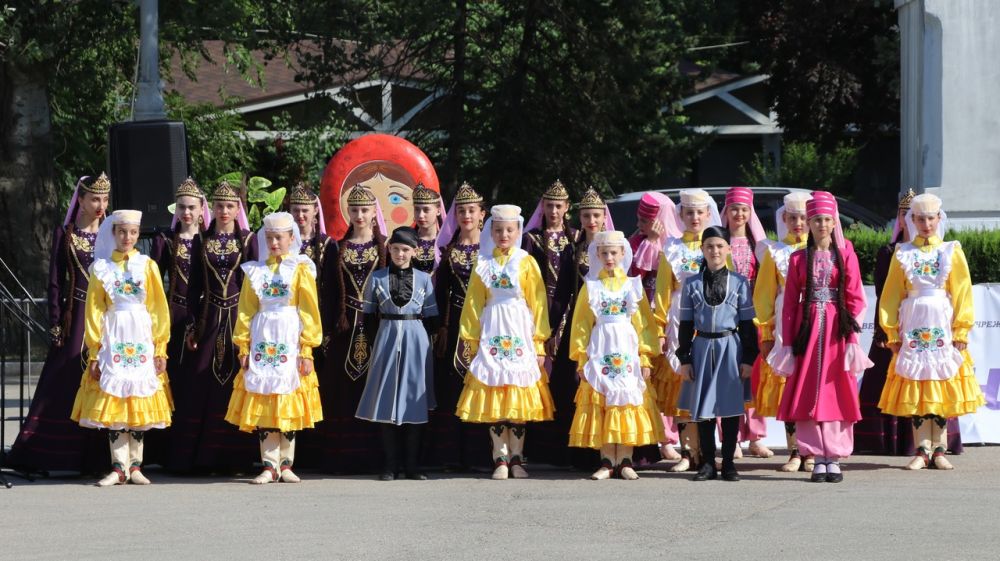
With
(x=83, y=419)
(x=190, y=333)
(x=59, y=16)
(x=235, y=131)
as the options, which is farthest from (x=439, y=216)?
(x=235, y=131)

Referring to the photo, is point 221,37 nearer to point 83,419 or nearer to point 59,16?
point 59,16

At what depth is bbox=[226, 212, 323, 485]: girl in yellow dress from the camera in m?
10.0

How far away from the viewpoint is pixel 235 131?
2678 cm

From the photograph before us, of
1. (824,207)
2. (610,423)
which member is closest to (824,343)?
(824,207)

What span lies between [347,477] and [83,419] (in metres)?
1.73

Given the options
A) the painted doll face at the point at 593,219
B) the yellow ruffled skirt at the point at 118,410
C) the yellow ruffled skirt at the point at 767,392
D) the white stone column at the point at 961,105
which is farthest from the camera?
the white stone column at the point at 961,105

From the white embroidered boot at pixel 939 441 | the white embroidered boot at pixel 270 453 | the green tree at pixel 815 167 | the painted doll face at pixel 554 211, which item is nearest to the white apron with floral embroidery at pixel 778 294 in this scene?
the white embroidered boot at pixel 939 441

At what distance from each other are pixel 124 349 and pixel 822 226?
14.6 feet

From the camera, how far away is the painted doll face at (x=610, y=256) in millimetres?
10164

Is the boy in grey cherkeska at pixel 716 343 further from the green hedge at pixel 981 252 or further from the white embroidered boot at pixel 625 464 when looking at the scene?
the green hedge at pixel 981 252

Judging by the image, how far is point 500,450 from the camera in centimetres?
1037

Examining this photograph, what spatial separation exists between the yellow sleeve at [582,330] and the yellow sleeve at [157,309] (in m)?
2.59

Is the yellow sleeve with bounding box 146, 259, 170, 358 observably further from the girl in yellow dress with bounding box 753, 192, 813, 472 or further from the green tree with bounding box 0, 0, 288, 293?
the green tree with bounding box 0, 0, 288, 293

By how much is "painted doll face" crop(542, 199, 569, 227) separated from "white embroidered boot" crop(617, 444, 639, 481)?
1619mm
